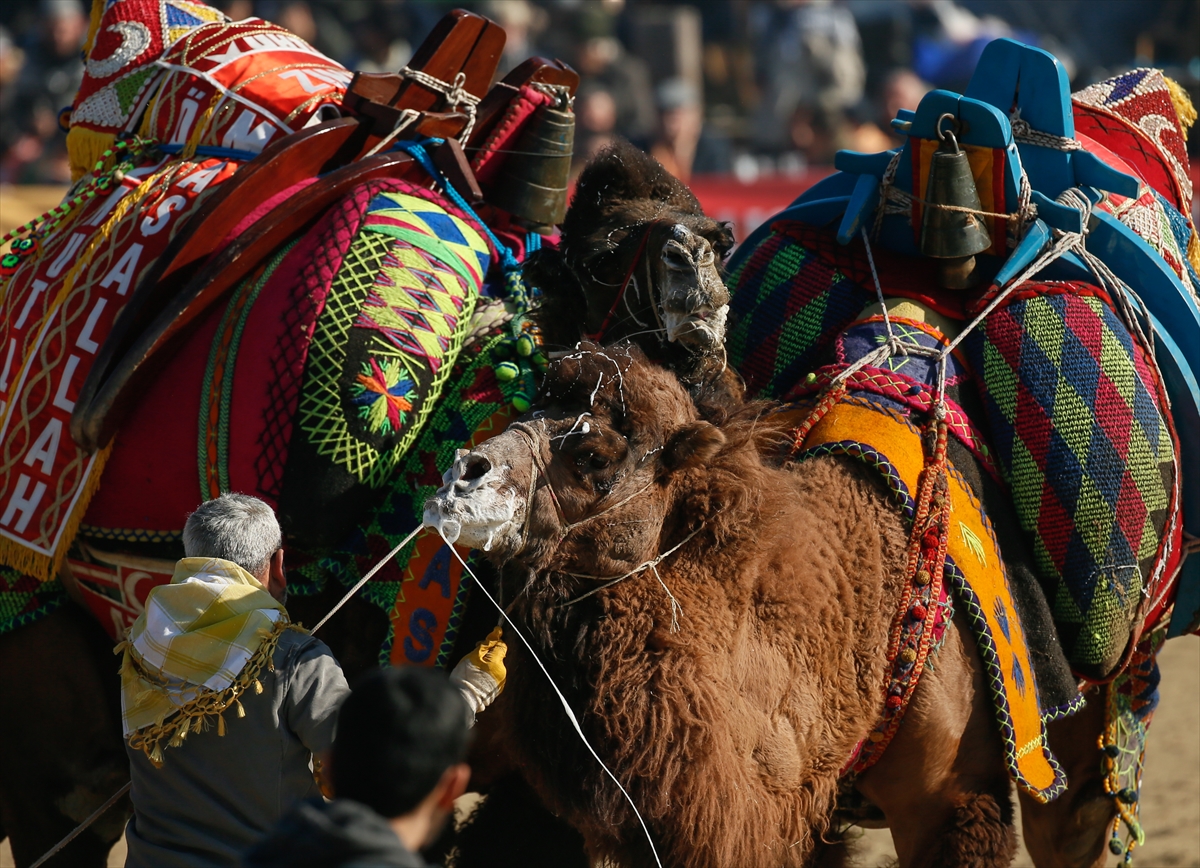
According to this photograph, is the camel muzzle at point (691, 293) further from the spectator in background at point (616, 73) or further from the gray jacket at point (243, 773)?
the spectator in background at point (616, 73)

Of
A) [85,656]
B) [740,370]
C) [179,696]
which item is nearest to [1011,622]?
[740,370]

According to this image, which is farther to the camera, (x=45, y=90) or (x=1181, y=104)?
(x=45, y=90)

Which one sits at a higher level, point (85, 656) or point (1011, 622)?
point (1011, 622)

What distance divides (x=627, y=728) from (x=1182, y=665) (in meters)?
4.42

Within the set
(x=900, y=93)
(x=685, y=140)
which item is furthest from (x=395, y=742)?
(x=685, y=140)

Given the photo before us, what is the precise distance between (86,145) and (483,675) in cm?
223

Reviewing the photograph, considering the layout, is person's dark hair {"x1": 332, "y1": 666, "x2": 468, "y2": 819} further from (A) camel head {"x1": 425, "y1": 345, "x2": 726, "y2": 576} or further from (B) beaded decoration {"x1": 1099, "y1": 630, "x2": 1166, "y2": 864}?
(B) beaded decoration {"x1": 1099, "y1": 630, "x2": 1166, "y2": 864}

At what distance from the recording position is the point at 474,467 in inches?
82.9

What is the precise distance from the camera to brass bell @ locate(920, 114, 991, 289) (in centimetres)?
303

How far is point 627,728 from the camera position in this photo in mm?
2211

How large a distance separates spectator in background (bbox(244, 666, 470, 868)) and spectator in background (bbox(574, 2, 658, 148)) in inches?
367

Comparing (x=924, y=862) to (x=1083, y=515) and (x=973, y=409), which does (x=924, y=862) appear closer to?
(x=1083, y=515)

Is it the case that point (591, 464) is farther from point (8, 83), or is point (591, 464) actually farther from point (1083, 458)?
point (8, 83)

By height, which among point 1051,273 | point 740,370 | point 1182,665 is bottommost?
point 1182,665
